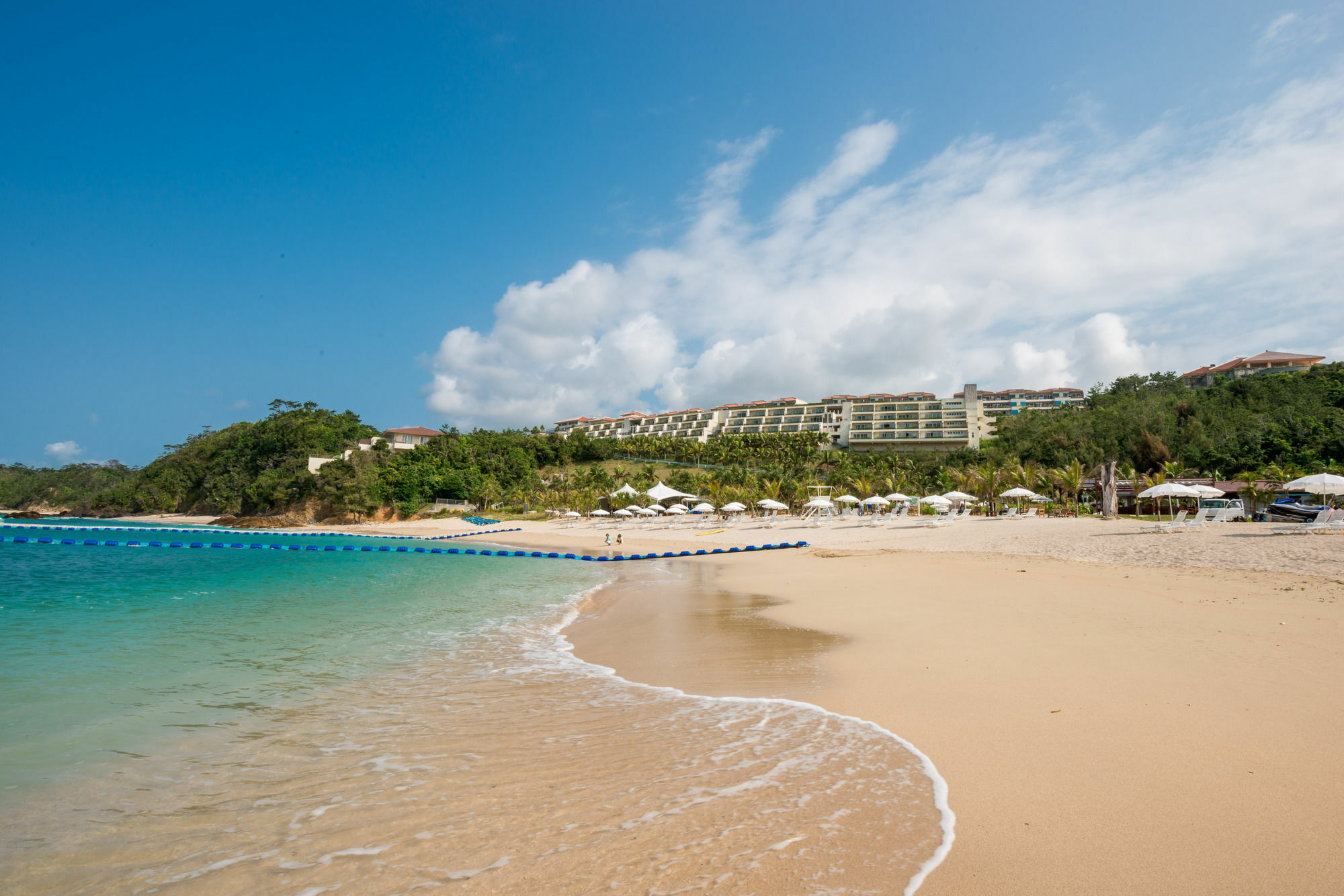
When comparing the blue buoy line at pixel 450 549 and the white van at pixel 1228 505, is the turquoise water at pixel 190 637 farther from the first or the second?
the white van at pixel 1228 505

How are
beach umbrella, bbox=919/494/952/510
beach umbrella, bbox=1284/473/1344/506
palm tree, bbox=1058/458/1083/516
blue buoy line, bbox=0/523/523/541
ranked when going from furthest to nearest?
blue buoy line, bbox=0/523/523/541, palm tree, bbox=1058/458/1083/516, beach umbrella, bbox=919/494/952/510, beach umbrella, bbox=1284/473/1344/506

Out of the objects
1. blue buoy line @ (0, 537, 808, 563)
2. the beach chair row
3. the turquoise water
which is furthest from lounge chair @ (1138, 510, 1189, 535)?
the turquoise water

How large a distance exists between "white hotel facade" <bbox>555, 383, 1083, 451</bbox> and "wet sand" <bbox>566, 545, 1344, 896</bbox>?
81157mm

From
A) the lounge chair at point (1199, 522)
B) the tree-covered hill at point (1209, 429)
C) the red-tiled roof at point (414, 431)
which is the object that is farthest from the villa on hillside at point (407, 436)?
the lounge chair at point (1199, 522)

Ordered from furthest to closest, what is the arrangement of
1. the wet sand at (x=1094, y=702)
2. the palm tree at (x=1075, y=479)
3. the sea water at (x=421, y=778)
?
the palm tree at (x=1075, y=479) → the sea water at (x=421, y=778) → the wet sand at (x=1094, y=702)

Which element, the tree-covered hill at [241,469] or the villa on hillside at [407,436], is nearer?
the tree-covered hill at [241,469]

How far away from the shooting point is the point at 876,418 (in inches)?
3898

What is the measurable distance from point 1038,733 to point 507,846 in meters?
3.32

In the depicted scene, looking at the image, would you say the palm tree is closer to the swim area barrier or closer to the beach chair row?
the beach chair row

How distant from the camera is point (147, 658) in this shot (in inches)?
293

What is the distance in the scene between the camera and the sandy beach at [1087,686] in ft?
8.70

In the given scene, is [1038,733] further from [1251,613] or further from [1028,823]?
[1251,613]

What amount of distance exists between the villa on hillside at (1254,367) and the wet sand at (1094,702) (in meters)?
92.8

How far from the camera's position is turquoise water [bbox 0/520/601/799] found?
16.7ft
